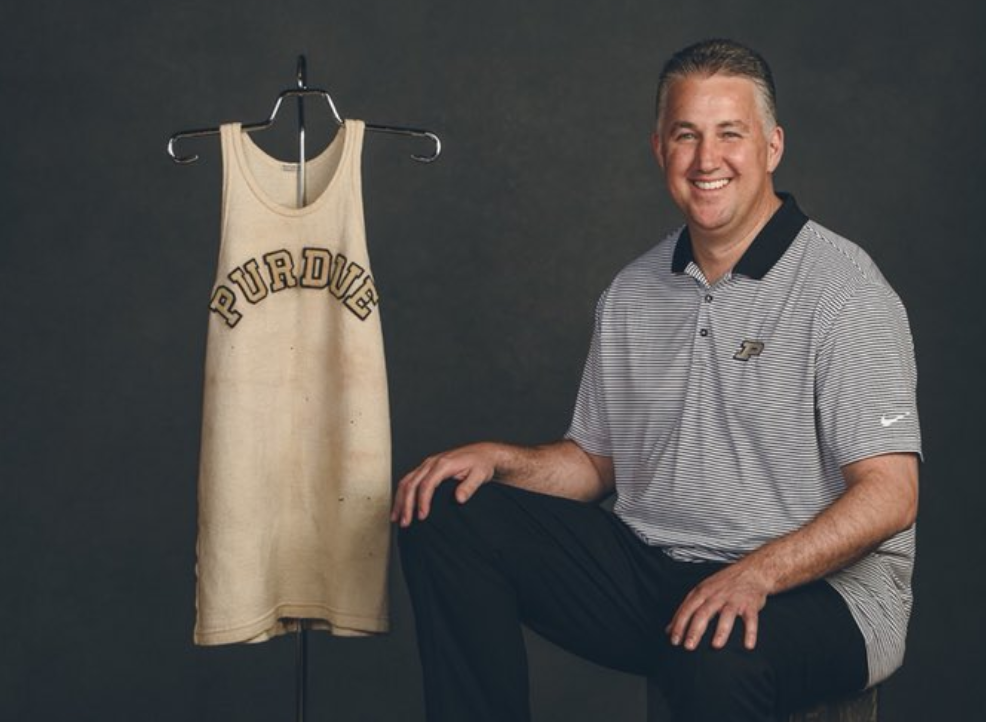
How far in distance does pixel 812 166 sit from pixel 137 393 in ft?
5.70

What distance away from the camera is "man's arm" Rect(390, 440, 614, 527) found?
243 centimetres

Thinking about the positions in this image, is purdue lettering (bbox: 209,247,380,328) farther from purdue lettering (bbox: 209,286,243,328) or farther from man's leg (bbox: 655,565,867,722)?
man's leg (bbox: 655,565,867,722)

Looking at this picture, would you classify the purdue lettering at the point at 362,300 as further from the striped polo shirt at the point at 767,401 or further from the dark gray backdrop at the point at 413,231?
the dark gray backdrop at the point at 413,231

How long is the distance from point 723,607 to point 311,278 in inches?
36.0

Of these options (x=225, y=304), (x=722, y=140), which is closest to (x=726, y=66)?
(x=722, y=140)

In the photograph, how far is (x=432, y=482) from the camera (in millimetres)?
2426

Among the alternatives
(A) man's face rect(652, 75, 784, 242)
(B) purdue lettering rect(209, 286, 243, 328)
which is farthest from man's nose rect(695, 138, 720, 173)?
(B) purdue lettering rect(209, 286, 243, 328)

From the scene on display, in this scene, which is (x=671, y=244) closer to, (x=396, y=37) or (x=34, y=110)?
(x=396, y=37)

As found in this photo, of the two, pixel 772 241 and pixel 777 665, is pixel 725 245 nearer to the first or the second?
pixel 772 241

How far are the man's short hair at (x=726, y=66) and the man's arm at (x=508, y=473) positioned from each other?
0.70 metres

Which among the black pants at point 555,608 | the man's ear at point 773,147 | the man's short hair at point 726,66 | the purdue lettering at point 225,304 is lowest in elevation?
the black pants at point 555,608

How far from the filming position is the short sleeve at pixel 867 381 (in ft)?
7.54

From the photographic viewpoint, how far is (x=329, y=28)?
141 inches

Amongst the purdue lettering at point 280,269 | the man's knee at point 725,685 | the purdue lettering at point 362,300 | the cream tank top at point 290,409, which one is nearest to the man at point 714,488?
the man's knee at point 725,685
